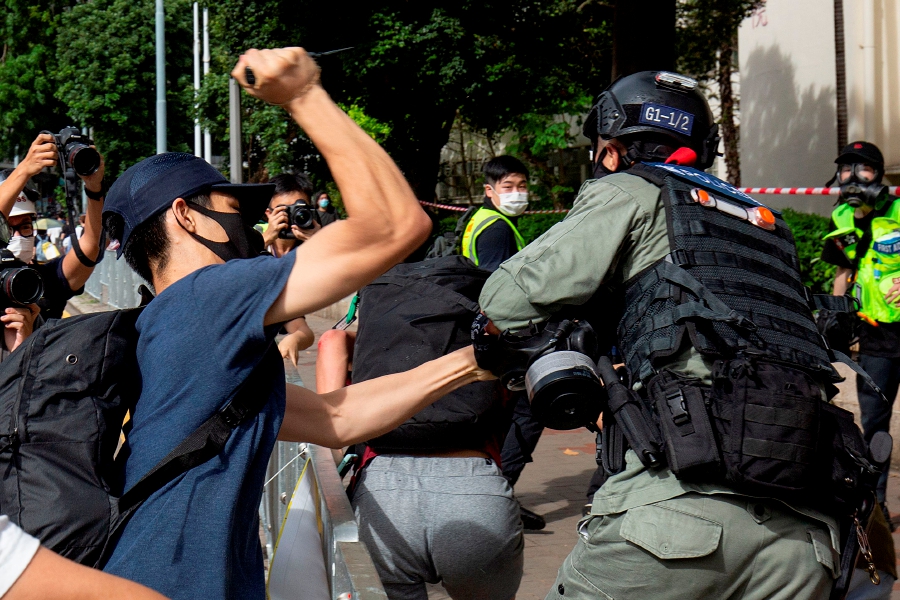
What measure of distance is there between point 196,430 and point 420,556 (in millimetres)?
1229

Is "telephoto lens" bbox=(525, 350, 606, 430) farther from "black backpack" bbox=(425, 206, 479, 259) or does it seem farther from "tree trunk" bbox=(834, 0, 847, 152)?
"tree trunk" bbox=(834, 0, 847, 152)

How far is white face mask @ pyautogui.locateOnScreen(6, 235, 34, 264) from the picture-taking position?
4426 mm

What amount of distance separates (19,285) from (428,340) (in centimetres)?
147

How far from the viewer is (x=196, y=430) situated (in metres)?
2.01

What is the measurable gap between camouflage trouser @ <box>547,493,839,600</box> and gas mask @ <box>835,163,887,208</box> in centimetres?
394

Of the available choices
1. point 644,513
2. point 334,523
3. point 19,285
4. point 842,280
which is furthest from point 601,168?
point 842,280

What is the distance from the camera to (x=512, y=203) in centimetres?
653

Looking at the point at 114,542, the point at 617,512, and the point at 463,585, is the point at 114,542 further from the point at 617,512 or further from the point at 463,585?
the point at 463,585

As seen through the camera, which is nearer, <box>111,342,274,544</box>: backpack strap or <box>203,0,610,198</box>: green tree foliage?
<box>111,342,274,544</box>: backpack strap

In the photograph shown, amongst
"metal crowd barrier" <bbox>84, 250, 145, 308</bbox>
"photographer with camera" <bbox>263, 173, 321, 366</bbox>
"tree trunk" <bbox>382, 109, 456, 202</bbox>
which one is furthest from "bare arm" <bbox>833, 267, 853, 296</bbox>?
"tree trunk" <bbox>382, 109, 456, 202</bbox>

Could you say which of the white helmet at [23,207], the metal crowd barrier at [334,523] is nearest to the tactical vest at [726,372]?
the metal crowd barrier at [334,523]

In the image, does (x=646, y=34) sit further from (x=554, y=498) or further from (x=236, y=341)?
(x=236, y=341)

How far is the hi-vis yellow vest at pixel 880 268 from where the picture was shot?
570 centimetres

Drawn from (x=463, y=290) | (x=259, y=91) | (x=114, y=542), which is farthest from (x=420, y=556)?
(x=259, y=91)
